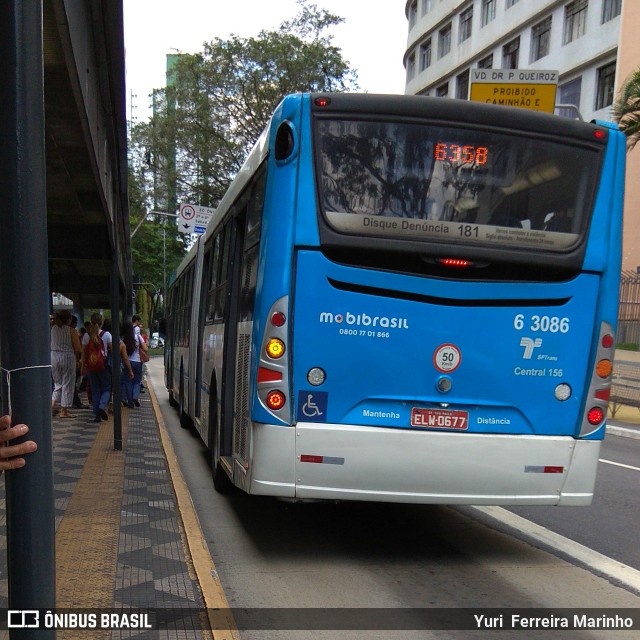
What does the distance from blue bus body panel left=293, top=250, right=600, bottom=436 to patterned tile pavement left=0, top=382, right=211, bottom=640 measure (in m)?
1.44

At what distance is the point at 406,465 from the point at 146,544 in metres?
2.13

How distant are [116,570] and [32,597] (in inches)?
91.6

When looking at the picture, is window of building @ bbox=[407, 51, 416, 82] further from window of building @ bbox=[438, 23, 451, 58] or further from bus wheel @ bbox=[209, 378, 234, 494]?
bus wheel @ bbox=[209, 378, 234, 494]

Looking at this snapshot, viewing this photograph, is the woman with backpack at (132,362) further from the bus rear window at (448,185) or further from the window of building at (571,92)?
the window of building at (571,92)

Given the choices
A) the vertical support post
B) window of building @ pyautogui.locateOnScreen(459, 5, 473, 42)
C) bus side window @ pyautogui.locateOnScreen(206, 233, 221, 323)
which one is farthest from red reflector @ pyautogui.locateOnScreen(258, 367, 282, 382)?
window of building @ pyautogui.locateOnScreen(459, 5, 473, 42)

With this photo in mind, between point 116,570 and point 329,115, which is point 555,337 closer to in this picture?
point 329,115

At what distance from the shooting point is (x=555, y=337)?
5.62m

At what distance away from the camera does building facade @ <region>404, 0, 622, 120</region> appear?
30625 mm

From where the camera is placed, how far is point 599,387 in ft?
18.7

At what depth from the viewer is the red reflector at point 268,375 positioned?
5.38 m

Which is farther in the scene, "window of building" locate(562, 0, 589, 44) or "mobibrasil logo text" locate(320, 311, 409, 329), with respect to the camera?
"window of building" locate(562, 0, 589, 44)

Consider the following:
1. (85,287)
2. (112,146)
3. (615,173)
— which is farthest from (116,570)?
(85,287)

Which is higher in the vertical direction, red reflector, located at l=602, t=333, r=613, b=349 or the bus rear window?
the bus rear window

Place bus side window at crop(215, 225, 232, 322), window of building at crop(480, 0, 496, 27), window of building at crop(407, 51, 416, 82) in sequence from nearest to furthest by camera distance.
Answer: bus side window at crop(215, 225, 232, 322) < window of building at crop(480, 0, 496, 27) < window of building at crop(407, 51, 416, 82)
